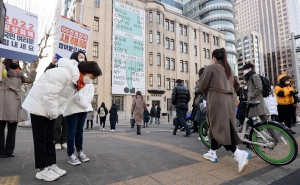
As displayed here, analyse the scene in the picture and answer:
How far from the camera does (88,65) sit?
2.81 meters

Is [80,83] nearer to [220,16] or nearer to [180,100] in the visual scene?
[180,100]

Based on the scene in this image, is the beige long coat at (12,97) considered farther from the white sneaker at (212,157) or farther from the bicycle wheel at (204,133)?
the bicycle wheel at (204,133)

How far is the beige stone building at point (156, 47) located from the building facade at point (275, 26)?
10838cm

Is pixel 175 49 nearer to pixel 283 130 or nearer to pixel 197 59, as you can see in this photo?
pixel 197 59

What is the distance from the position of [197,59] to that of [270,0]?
13607 centimetres

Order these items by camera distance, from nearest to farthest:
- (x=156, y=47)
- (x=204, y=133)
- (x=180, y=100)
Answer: (x=204, y=133) → (x=180, y=100) → (x=156, y=47)

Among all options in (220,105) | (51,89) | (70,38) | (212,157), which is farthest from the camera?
(70,38)

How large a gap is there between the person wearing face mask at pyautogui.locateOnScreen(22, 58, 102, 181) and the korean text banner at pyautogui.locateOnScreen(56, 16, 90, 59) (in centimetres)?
222

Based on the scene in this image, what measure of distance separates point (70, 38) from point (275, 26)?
15950cm

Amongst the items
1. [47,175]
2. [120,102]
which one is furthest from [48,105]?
[120,102]

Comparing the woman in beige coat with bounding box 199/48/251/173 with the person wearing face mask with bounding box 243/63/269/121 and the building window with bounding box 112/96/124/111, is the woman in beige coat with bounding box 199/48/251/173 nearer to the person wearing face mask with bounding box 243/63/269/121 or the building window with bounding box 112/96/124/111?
the person wearing face mask with bounding box 243/63/269/121

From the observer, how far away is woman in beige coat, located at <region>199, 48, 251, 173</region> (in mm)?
2971

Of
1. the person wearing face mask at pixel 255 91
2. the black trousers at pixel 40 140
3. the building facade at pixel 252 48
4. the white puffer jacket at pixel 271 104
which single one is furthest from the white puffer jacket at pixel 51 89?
the building facade at pixel 252 48

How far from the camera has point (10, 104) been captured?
11.9 feet
